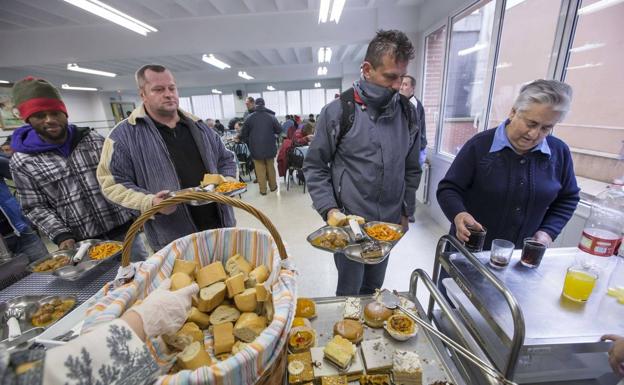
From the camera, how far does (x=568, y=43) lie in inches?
72.4

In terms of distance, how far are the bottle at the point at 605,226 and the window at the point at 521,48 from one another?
1.32 m

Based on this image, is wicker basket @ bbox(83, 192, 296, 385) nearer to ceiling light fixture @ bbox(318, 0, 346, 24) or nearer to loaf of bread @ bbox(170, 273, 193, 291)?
loaf of bread @ bbox(170, 273, 193, 291)

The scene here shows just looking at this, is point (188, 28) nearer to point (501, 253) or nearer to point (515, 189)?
point (515, 189)

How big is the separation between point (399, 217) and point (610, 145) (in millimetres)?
2054

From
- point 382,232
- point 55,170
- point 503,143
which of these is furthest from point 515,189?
point 55,170

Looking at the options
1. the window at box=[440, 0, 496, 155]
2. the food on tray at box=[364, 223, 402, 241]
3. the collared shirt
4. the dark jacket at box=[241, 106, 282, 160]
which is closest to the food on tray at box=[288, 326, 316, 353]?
the food on tray at box=[364, 223, 402, 241]

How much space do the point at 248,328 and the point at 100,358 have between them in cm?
32

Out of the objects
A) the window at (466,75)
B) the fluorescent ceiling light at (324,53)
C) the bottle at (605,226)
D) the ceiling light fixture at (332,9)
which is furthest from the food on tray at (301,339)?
the fluorescent ceiling light at (324,53)

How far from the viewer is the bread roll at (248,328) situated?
2.20 feet

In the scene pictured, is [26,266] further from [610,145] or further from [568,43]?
[610,145]

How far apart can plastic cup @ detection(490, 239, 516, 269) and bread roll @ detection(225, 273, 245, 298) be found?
3.05 feet

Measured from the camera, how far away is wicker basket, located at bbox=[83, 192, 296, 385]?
1.52ft

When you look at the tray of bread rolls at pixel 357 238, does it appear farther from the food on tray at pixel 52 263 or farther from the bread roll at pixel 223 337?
the food on tray at pixel 52 263

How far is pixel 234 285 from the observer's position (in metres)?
0.76
